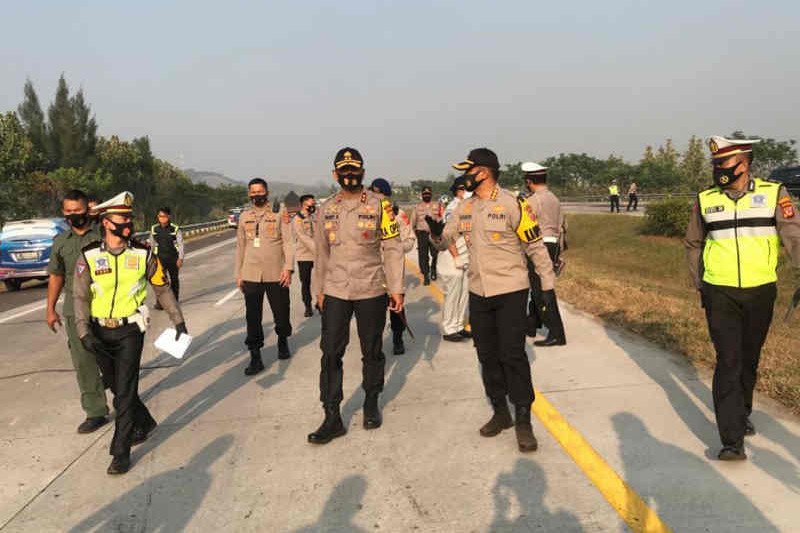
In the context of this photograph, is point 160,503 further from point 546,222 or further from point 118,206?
point 546,222

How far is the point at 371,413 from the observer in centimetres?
432

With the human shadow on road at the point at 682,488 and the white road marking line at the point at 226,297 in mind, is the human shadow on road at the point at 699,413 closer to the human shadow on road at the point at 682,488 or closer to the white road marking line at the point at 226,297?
the human shadow on road at the point at 682,488

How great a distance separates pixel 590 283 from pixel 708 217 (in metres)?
6.72

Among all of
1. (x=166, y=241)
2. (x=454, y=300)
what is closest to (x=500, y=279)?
(x=454, y=300)

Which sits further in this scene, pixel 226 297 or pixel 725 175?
pixel 226 297

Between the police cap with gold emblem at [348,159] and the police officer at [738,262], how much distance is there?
2.37 m

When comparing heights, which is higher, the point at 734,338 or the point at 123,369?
the point at 734,338

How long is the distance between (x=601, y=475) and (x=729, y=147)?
2.15 meters

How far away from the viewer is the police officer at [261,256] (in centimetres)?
607

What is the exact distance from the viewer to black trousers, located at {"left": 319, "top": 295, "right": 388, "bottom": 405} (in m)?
4.24

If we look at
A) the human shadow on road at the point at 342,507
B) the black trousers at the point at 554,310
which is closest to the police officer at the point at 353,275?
the human shadow on road at the point at 342,507

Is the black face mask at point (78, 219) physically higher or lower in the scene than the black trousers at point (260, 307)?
higher

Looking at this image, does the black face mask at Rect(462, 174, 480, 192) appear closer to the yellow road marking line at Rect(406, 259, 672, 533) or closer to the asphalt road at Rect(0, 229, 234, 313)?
the yellow road marking line at Rect(406, 259, 672, 533)

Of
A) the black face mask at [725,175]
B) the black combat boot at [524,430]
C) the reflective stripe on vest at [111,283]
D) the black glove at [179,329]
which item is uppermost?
the black face mask at [725,175]
